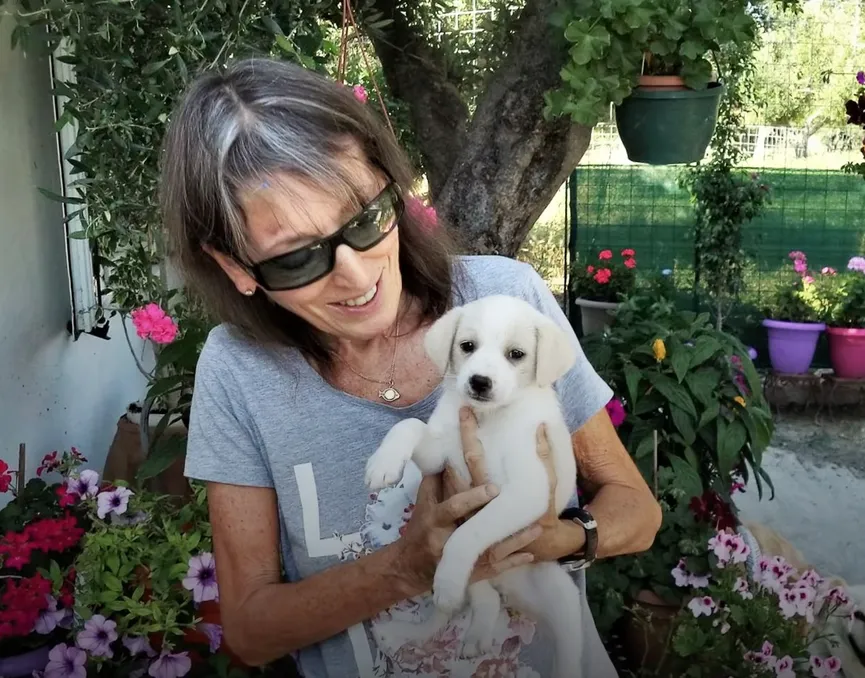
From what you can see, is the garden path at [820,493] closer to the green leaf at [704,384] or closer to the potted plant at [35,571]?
the green leaf at [704,384]

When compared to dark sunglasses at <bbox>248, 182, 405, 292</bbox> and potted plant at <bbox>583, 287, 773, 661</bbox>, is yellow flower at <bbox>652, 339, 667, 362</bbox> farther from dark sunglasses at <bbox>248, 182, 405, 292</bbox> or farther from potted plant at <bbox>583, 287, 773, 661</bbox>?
dark sunglasses at <bbox>248, 182, 405, 292</bbox>

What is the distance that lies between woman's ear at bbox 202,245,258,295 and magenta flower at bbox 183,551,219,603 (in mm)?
707

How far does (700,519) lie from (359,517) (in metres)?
1.08

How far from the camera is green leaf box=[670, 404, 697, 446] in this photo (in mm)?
2287

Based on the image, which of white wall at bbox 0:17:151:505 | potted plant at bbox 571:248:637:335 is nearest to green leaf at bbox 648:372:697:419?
white wall at bbox 0:17:151:505

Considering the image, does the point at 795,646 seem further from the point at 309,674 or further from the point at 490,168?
the point at 490,168

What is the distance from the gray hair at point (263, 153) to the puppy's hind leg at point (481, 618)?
1.19 ft

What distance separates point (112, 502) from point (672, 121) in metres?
1.46

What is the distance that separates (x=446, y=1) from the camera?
268cm

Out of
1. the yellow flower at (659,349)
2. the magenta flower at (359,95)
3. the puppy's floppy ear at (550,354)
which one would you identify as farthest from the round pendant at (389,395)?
the yellow flower at (659,349)

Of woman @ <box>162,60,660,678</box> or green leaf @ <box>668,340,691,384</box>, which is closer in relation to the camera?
woman @ <box>162,60,660,678</box>

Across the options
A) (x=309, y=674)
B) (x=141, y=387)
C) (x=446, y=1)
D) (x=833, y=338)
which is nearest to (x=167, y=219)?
(x=309, y=674)

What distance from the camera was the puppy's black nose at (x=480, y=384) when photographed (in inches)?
37.5

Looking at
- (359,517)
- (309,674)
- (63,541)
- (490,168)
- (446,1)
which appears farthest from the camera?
(446,1)
